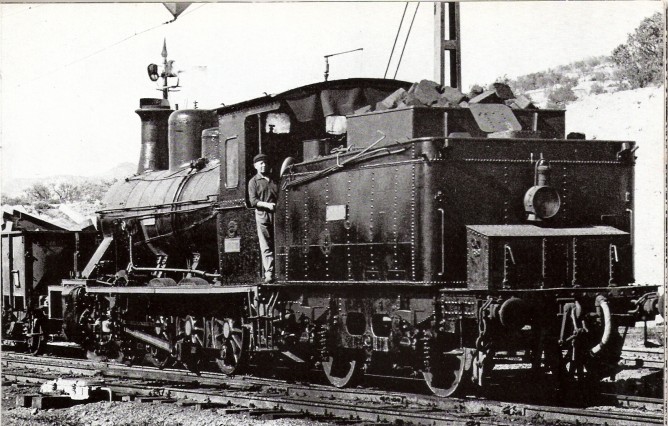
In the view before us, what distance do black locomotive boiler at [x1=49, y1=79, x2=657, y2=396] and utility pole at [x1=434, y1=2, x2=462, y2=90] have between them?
61 centimetres

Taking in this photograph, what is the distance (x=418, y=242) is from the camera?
34.7 ft

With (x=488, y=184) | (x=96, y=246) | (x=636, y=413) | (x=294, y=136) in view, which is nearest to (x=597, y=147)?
(x=488, y=184)

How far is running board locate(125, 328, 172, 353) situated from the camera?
15375 millimetres

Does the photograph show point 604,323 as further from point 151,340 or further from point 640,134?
point 640,134

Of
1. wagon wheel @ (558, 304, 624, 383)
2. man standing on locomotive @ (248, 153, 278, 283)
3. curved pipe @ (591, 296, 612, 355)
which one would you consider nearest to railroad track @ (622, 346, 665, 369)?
wagon wheel @ (558, 304, 624, 383)

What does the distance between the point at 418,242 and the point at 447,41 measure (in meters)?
3.77

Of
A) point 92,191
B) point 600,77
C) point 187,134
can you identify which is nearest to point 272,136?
point 187,134

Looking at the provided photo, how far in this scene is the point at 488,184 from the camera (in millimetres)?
10781

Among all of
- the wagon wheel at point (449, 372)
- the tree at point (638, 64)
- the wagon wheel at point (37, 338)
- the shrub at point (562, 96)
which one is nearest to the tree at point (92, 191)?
the shrub at point (562, 96)

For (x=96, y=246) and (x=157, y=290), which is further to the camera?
(x=96, y=246)

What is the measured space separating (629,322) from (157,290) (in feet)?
24.4

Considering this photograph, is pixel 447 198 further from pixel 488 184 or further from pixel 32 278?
pixel 32 278

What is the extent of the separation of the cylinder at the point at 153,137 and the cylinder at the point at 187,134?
1327 millimetres

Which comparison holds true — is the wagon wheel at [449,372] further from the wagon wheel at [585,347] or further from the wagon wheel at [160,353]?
the wagon wheel at [160,353]
